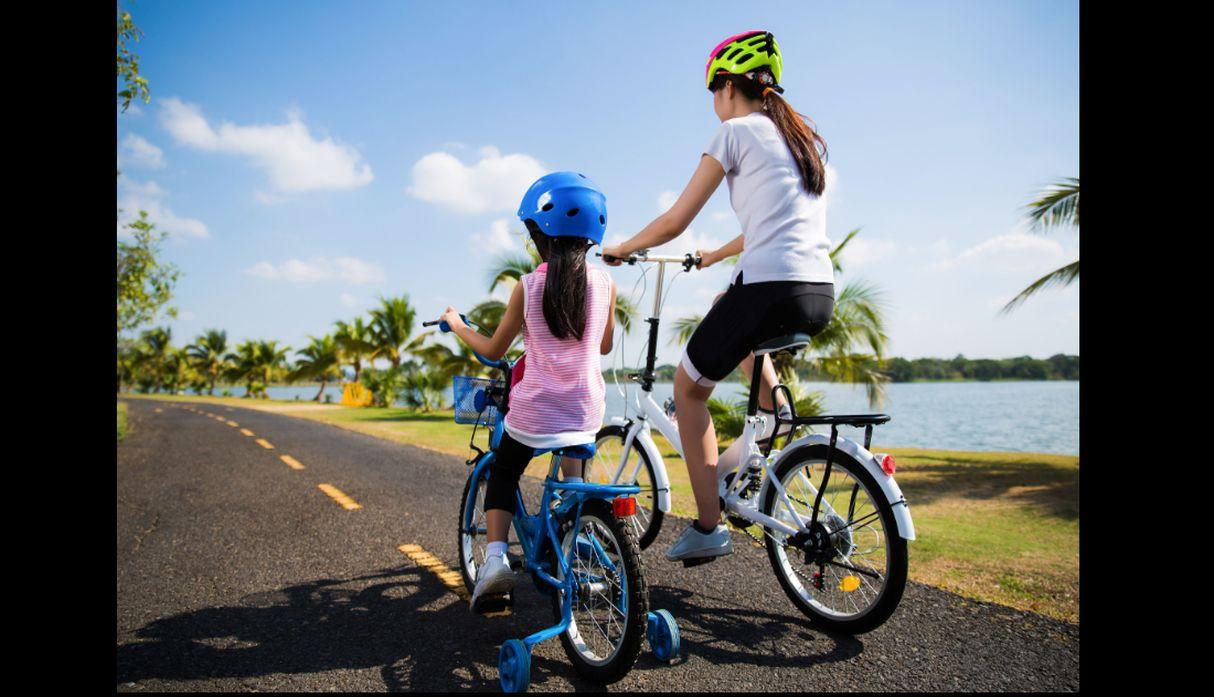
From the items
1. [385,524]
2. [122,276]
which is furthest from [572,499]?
[122,276]

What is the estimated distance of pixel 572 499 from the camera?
8.21 feet

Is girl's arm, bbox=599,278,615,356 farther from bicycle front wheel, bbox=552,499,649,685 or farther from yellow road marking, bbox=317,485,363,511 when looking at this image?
yellow road marking, bbox=317,485,363,511

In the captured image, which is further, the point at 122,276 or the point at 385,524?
the point at 122,276

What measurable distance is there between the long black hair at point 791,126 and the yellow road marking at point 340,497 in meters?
4.78

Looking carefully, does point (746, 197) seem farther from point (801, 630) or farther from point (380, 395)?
point (380, 395)

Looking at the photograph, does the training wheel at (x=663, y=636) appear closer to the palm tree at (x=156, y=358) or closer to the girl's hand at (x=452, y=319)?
the girl's hand at (x=452, y=319)

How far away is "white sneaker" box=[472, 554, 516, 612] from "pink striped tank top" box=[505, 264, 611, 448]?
1.67 feet

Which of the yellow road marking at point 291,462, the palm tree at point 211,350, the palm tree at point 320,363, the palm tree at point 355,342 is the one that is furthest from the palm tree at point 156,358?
the yellow road marking at point 291,462

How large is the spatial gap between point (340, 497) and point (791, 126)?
543 centimetres

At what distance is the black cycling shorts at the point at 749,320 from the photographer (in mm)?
2715

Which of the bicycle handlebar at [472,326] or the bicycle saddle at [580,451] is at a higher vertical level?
the bicycle handlebar at [472,326]

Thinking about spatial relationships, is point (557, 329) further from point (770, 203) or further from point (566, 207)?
point (770, 203)
